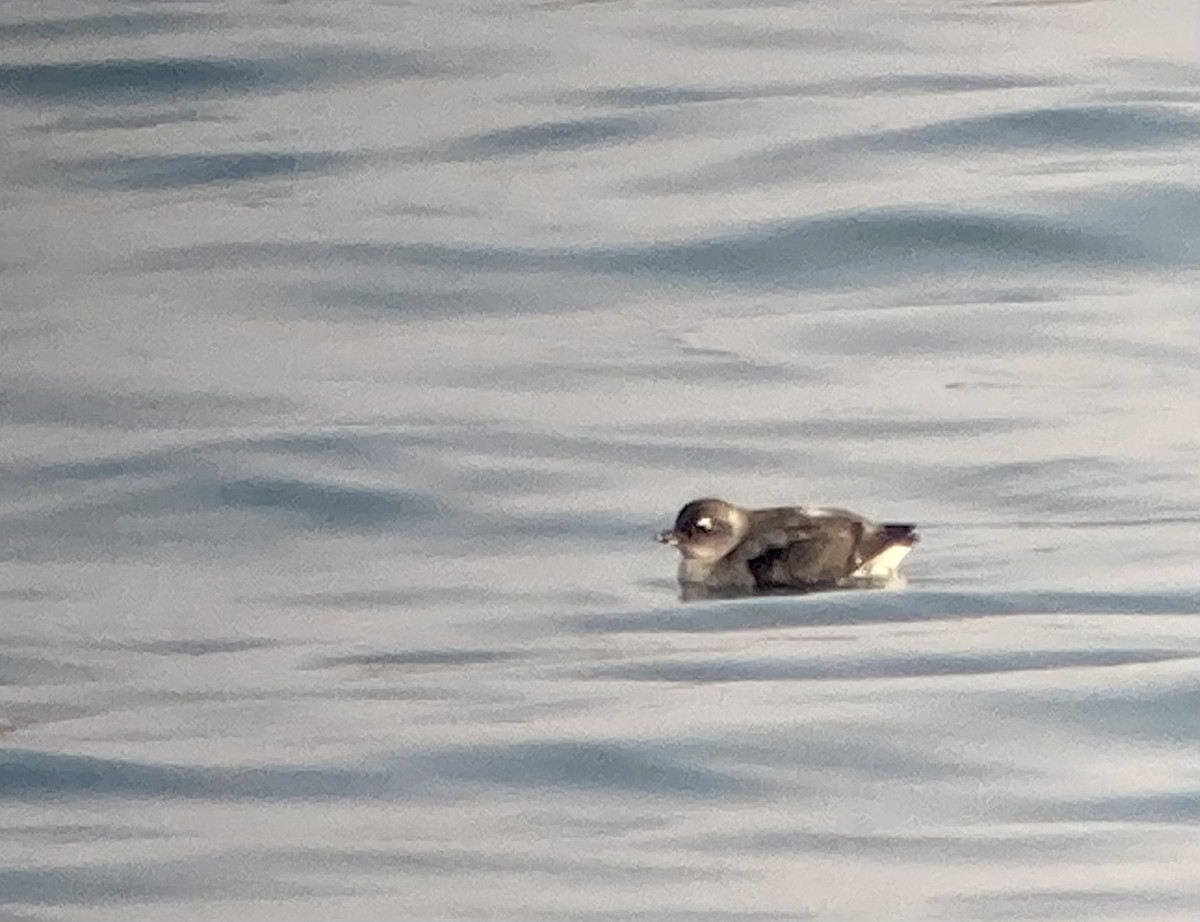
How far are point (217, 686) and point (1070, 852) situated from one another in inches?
39.5

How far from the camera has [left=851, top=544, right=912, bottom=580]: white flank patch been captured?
133 inches

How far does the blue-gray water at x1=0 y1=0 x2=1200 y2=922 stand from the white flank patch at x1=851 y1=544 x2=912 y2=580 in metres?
0.04

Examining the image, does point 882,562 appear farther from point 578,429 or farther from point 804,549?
point 578,429

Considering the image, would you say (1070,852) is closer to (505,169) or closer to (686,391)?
(686,391)

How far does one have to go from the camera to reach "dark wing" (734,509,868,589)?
11.1 feet

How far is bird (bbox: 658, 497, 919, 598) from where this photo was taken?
339cm

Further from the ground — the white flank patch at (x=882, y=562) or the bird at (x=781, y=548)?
the bird at (x=781, y=548)

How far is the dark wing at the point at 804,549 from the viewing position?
339 centimetres

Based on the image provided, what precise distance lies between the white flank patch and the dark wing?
0.02 metres

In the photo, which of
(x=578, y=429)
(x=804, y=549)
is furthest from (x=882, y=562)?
(x=578, y=429)

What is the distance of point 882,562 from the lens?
11.2ft

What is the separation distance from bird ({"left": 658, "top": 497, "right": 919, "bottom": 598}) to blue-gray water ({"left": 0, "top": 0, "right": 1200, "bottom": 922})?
0.14 ft

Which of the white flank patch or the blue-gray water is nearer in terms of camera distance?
the blue-gray water

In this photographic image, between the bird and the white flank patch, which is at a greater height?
the bird
